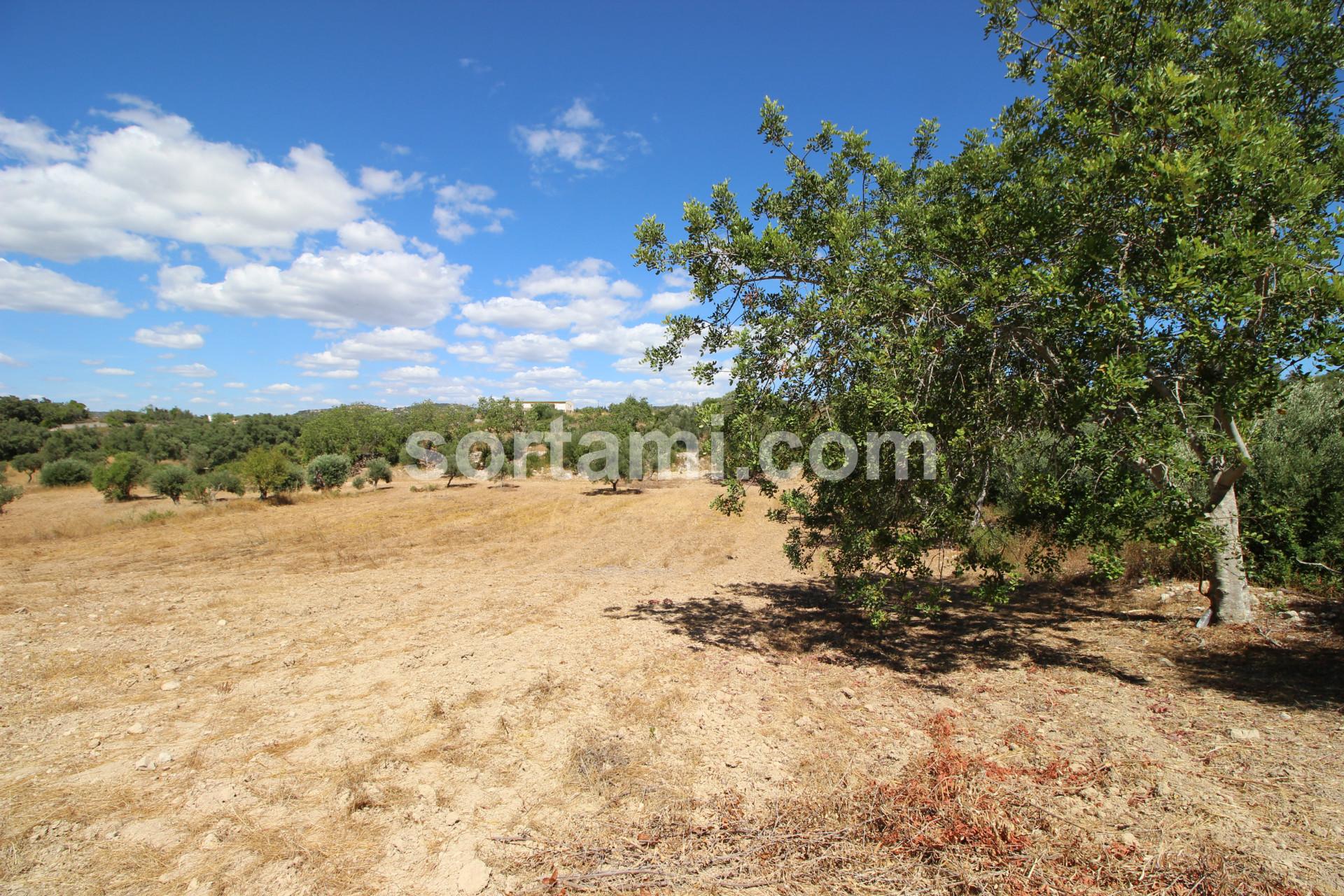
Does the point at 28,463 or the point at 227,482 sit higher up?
the point at 28,463

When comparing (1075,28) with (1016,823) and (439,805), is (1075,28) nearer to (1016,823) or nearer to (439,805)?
(1016,823)

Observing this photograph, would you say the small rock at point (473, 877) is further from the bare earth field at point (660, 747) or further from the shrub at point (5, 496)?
the shrub at point (5, 496)

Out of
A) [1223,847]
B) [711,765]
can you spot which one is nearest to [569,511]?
[711,765]

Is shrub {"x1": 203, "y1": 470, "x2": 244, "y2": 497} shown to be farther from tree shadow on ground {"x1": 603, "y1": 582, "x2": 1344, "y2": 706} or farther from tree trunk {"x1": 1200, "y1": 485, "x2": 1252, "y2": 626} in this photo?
tree trunk {"x1": 1200, "y1": 485, "x2": 1252, "y2": 626}

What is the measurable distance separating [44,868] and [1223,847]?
271 inches

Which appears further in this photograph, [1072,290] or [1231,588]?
[1231,588]

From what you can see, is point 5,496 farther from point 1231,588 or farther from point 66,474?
point 1231,588

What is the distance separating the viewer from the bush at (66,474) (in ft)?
114

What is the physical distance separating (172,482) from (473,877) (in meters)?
33.2

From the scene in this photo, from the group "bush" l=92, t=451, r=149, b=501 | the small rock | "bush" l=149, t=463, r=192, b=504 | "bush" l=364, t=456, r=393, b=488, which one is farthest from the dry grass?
"bush" l=364, t=456, r=393, b=488

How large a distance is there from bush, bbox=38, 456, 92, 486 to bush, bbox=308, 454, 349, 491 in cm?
1479

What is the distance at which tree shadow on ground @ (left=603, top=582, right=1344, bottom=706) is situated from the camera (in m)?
5.79

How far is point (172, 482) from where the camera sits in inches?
1075

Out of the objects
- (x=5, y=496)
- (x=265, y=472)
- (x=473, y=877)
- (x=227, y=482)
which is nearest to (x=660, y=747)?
(x=473, y=877)
